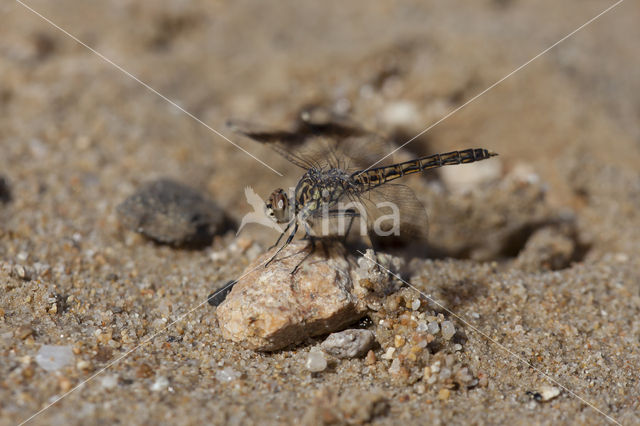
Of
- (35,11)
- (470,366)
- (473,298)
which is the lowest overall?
(470,366)

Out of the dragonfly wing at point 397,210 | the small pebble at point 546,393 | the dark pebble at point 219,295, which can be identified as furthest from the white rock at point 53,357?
the small pebble at point 546,393

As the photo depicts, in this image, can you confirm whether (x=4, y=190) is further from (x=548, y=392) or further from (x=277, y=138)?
(x=548, y=392)

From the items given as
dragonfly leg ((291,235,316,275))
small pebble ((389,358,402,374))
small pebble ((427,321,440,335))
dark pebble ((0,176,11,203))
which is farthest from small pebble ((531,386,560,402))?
dark pebble ((0,176,11,203))

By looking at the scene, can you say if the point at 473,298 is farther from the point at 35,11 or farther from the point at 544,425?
the point at 35,11

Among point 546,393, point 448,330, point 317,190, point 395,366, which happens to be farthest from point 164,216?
point 546,393

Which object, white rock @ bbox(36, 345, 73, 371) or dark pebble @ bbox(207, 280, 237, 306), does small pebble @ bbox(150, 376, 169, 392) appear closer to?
white rock @ bbox(36, 345, 73, 371)

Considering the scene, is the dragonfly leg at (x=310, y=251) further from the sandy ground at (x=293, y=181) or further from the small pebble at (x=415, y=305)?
the small pebble at (x=415, y=305)

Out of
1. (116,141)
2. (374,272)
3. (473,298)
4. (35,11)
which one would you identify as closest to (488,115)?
(473,298)
